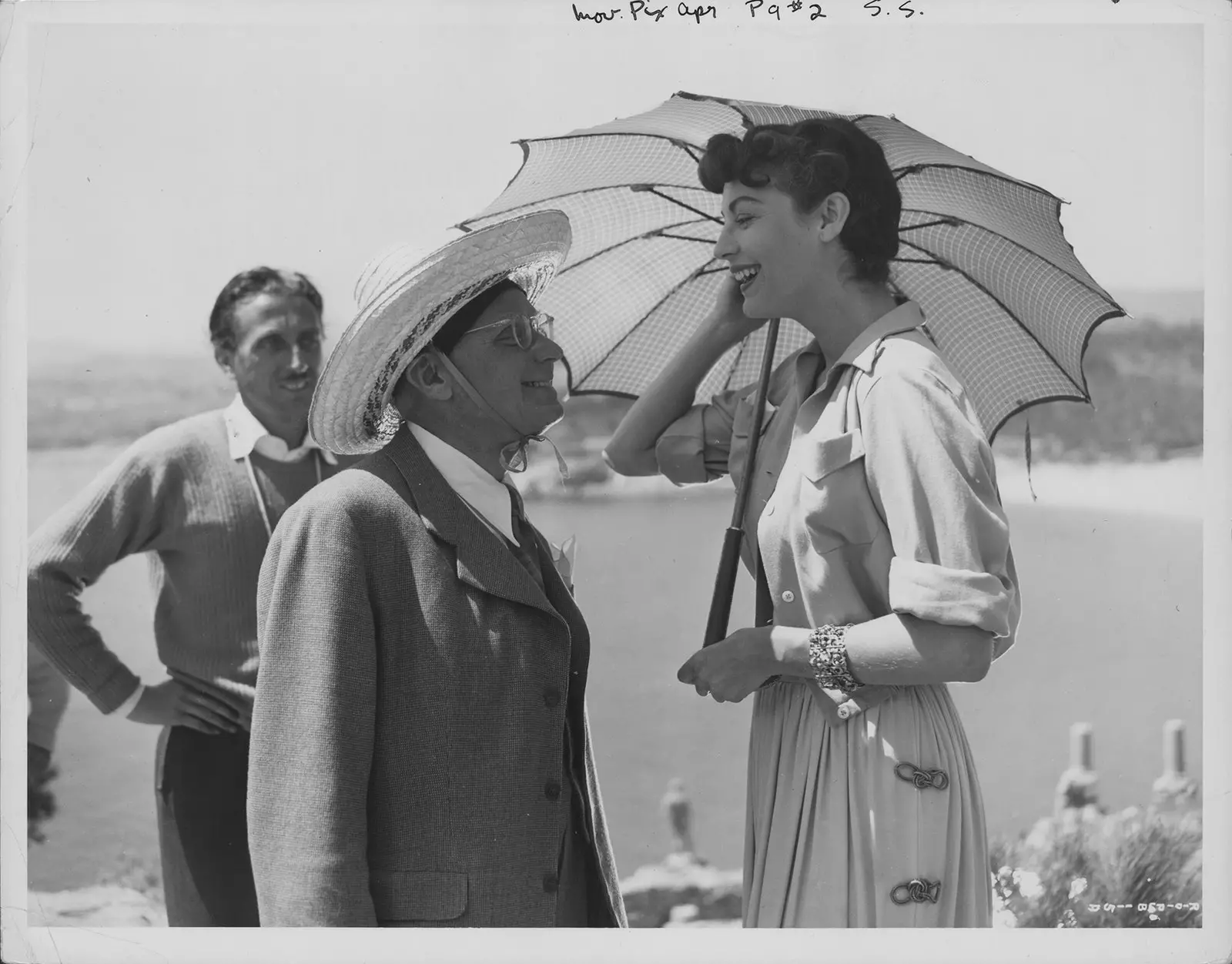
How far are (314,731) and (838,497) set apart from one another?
1217 millimetres

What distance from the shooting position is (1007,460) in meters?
6.33

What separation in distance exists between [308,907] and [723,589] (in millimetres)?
1243

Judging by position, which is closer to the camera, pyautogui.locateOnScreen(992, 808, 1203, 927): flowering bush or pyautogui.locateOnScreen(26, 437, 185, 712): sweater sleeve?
pyautogui.locateOnScreen(26, 437, 185, 712): sweater sleeve

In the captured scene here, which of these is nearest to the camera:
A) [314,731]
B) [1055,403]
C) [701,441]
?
[314,731]

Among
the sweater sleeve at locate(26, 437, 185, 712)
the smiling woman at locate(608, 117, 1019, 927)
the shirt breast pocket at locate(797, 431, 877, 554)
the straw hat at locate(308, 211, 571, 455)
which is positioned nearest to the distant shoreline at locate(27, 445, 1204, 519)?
the sweater sleeve at locate(26, 437, 185, 712)

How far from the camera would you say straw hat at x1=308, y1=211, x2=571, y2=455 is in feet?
9.61

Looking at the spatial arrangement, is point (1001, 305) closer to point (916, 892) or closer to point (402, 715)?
point (916, 892)

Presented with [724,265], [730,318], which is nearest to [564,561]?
[730,318]

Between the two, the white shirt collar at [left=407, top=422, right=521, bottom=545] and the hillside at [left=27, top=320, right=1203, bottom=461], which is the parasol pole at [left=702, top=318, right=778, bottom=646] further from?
the hillside at [left=27, top=320, right=1203, bottom=461]

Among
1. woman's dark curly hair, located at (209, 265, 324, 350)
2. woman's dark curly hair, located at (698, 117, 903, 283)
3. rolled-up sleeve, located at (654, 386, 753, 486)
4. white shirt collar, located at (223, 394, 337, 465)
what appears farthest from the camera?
woman's dark curly hair, located at (209, 265, 324, 350)

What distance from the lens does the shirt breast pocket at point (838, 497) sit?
2916mm

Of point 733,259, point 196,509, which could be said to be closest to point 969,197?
point 733,259

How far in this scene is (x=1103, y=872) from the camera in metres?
5.00

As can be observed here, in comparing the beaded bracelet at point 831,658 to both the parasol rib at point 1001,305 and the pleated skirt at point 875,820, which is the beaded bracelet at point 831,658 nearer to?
the pleated skirt at point 875,820
